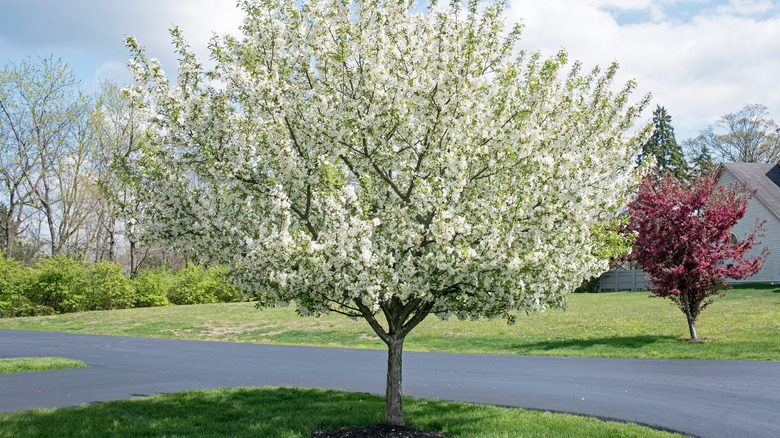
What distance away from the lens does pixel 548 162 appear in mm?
6242

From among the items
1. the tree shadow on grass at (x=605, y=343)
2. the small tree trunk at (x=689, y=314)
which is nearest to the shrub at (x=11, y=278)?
the tree shadow on grass at (x=605, y=343)

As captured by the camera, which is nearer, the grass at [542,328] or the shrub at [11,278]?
the grass at [542,328]

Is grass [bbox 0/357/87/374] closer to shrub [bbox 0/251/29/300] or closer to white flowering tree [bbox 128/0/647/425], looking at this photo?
white flowering tree [bbox 128/0/647/425]

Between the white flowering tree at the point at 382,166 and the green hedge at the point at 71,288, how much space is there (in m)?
28.8

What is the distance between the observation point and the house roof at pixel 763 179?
1341 inches

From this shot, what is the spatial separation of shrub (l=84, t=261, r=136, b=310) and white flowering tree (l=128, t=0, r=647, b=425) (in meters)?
33.1

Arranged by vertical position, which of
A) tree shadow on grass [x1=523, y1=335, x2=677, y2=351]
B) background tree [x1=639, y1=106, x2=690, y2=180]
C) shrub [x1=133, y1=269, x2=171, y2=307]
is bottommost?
tree shadow on grass [x1=523, y1=335, x2=677, y2=351]

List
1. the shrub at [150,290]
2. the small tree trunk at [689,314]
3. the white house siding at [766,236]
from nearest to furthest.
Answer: the small tree trunk at [689,314], the white house siding at [766,236], the shrub at [150,290]

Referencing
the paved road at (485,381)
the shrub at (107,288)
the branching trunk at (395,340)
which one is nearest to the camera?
the branching trunk at (395,340)

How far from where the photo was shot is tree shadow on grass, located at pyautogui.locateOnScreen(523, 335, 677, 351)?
56.7 feet

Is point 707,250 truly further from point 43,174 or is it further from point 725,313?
point 43,174

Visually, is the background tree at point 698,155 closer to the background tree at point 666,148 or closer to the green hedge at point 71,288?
the background tree at point 666,148

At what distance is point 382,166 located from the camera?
739 cm

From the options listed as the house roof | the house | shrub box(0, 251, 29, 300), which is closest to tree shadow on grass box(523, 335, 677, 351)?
the house
